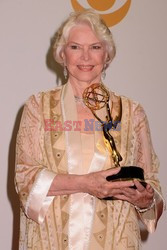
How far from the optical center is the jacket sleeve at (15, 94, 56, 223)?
6.36ft

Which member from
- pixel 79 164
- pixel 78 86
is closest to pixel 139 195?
pixel 79 164

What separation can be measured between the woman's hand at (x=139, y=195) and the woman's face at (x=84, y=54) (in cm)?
50

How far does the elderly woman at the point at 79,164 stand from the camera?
194 cm

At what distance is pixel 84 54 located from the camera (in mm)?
2102

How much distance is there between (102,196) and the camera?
188cm

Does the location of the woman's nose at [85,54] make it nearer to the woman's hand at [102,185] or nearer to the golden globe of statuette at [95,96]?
the golden globe of statuette at [95,96]

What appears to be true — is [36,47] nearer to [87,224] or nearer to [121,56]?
[121,56]

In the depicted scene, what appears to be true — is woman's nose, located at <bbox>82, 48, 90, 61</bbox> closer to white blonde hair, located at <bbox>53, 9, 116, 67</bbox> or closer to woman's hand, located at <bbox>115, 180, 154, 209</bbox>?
white blonde hair, located at <bbox>53, 9, 116, 67</bbox>

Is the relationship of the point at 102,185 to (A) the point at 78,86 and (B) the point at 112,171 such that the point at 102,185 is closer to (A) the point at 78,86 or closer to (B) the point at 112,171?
(B) the point at 112,171

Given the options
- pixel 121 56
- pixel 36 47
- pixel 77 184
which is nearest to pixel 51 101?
pixel 77 184

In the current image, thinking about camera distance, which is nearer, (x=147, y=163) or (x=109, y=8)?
(x=147, y=163)

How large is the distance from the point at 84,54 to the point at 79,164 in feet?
1.46

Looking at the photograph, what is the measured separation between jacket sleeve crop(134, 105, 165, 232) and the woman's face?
0.25m

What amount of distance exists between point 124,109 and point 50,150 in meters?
0.36
